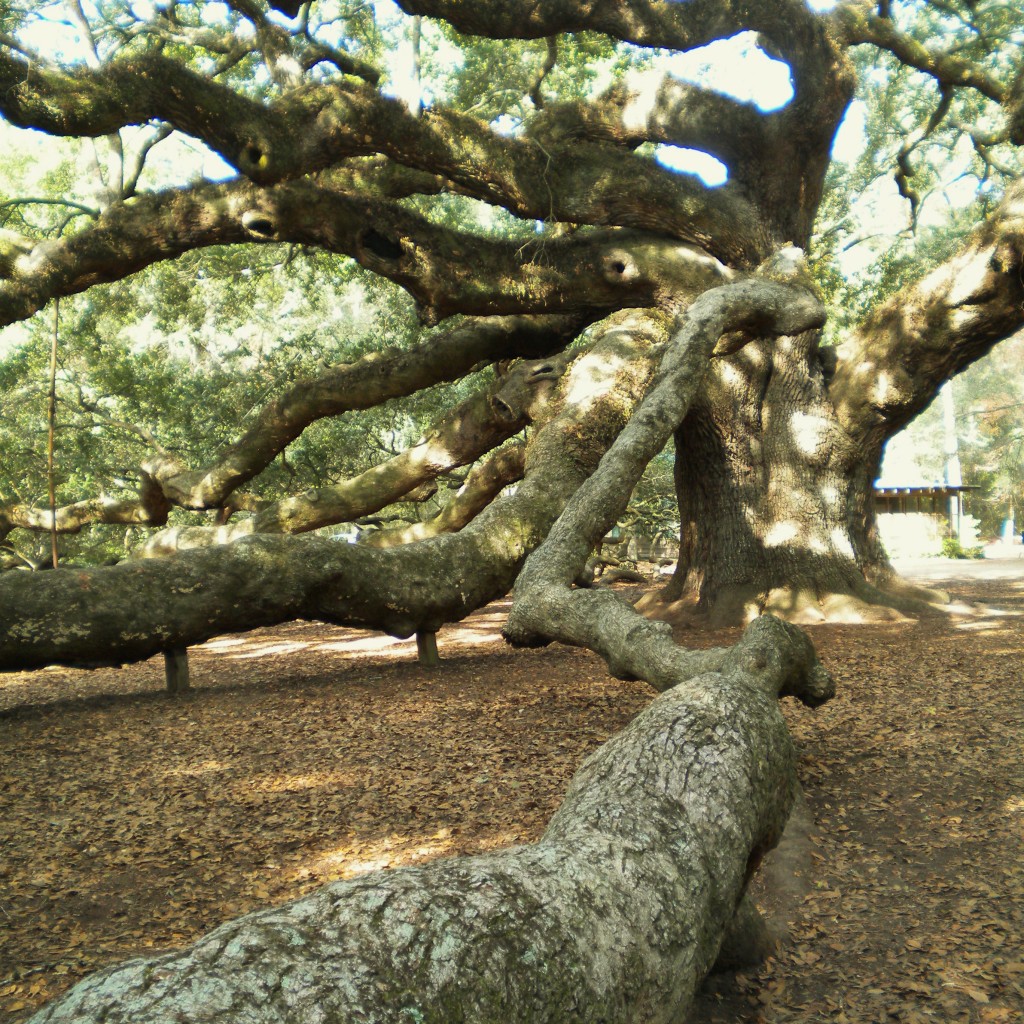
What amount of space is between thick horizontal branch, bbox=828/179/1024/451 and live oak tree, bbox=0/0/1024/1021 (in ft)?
0.10

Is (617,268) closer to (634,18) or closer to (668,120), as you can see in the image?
(668,120)

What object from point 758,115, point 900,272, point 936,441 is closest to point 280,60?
point 758,115

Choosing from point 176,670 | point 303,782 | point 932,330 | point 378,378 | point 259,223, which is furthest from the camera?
point 378,378

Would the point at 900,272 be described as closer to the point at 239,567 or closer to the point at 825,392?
the point at 825,392

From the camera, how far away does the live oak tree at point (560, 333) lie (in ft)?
20.2

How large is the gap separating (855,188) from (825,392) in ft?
74.0

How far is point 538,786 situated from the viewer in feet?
15.1

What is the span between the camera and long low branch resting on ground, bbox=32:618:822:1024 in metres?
1.50

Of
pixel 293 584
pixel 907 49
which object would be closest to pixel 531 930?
pixel 293 584

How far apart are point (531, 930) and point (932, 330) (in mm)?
8398

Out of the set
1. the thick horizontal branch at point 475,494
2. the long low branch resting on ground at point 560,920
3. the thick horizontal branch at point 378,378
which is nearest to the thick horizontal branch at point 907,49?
the thick horizontal branch at point 378,378

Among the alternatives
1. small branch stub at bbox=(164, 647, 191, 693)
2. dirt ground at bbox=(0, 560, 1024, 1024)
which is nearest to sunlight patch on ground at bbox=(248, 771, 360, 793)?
dirt ground at bbox=(0, 560, 1024, 1024)

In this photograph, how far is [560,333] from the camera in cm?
1095

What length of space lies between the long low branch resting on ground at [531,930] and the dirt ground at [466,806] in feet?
2.04
